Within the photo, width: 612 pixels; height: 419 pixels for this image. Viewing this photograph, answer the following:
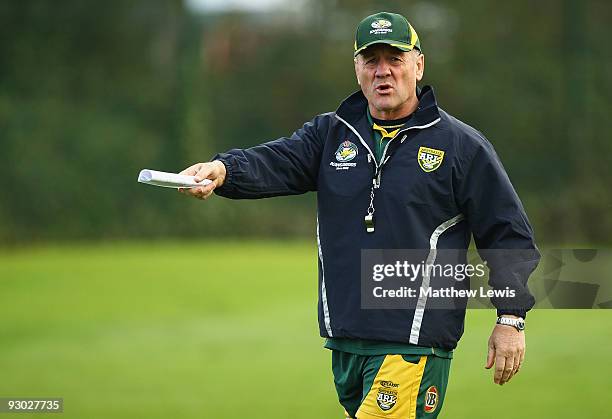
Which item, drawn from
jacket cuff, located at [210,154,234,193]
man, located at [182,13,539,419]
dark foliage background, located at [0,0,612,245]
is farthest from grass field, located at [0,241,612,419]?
jacket cuff, located at [210,154,234,193]

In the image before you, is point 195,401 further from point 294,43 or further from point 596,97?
point 294,43

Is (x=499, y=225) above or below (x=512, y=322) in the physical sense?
above

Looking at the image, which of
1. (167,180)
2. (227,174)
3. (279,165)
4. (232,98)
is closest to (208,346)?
(279,165)

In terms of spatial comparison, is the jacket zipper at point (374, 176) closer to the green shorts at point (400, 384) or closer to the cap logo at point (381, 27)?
the cap logo at point (381, 27)

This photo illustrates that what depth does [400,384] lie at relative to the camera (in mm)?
4117

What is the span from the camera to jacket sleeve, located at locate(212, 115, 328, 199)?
443 cm

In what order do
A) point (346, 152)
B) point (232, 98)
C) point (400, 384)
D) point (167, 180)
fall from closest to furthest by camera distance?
point (167, 180), point (400, 384), point (346, 152), point (232, 98)

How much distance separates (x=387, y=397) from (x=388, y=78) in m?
1.24

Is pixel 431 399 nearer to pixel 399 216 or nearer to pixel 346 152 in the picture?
pixel 399 216

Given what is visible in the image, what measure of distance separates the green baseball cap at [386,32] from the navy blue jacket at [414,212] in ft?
0.79

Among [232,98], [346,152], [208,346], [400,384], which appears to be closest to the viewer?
[400,384]

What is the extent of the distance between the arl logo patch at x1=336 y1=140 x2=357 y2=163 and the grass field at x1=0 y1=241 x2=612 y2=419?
378 centimetres

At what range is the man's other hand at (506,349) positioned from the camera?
4117 millimetres

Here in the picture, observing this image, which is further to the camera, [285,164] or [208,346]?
[208,346]
